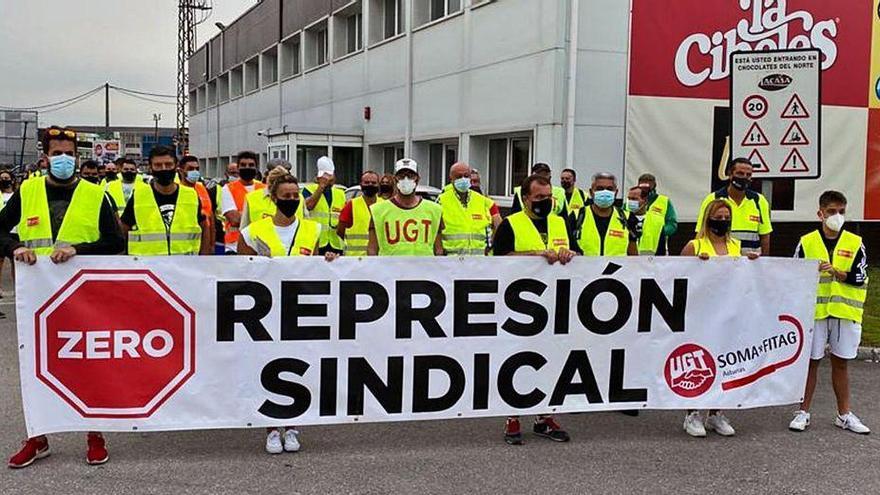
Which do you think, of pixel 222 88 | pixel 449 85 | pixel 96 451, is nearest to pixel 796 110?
pixel 96 451

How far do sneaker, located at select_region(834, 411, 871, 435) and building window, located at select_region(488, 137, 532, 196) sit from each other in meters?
9.53

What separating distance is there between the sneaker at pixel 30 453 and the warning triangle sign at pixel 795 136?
23.0 ft

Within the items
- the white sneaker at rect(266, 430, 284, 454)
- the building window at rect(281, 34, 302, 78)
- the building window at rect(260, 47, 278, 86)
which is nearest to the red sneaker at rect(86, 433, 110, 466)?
the white sneaker at rect(266, 430, 284, 454)

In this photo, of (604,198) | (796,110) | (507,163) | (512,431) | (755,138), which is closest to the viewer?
(512,431)

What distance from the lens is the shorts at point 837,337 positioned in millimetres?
5793

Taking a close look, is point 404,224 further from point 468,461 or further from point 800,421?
point 800,421

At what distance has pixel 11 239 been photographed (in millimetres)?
5117

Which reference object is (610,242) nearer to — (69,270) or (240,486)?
(240,486)

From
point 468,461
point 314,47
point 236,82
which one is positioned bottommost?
point 468,461

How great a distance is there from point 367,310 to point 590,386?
167 centimetres

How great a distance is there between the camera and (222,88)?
148ft

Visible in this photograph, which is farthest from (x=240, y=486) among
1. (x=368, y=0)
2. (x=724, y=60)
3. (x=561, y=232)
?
(x=368, y=0)

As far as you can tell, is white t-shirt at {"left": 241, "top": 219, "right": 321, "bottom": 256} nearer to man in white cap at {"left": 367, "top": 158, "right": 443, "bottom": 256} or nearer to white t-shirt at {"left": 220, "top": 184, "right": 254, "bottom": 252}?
man in white cap at {"left": 367, "top": 158, "right": 443, "bottom": 256}

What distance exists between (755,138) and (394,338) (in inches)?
186
